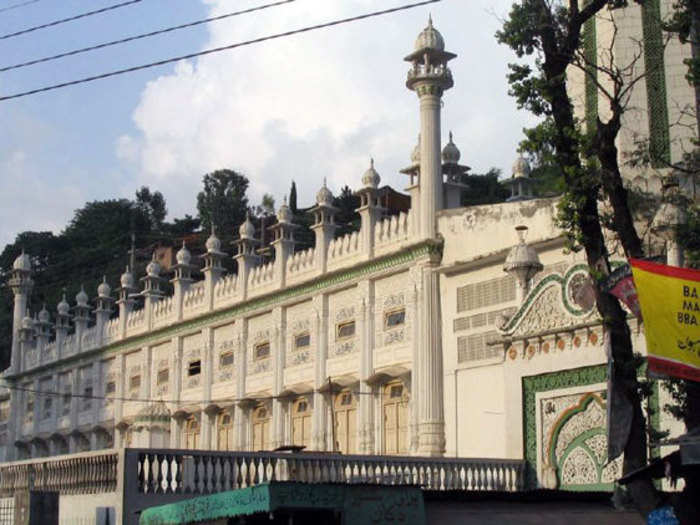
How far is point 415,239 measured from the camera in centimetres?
2522

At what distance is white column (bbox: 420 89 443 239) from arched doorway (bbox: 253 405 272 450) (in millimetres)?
8173

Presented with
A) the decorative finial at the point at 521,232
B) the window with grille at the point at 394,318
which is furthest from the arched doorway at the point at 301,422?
the decorative finial at the point at 521,232

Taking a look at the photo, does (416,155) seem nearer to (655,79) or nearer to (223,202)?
(655,79)

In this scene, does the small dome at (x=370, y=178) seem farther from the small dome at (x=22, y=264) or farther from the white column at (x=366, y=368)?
the small dome at (x=22, y=264)

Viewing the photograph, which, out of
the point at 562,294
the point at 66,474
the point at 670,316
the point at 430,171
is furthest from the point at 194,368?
the point at 670,316

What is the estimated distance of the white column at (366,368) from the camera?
2639 cm

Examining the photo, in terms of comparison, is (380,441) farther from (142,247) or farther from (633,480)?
(142,247)

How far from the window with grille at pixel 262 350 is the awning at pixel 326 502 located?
752 inches

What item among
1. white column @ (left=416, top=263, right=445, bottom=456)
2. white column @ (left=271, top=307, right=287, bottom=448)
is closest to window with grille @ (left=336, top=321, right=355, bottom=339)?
white column @ (left=271, top=307, right=287, bottom=448)

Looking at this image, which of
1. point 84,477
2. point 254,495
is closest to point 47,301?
point 84,477

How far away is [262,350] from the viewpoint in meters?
30.7

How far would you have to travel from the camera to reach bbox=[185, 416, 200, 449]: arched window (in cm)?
3334

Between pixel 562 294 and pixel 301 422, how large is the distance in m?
13.8

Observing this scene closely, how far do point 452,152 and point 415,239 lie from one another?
213cm
